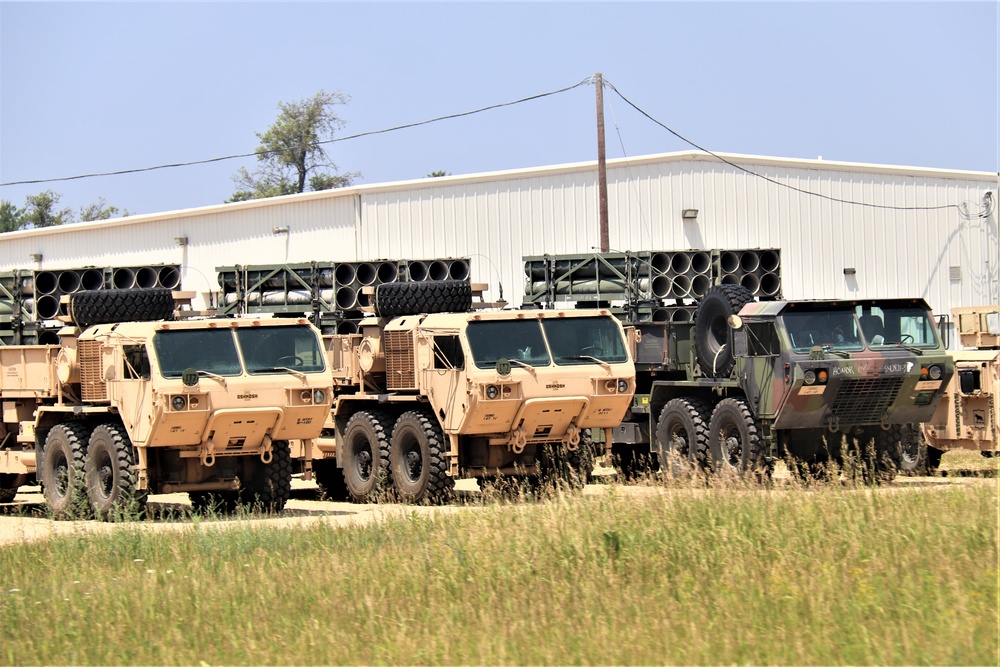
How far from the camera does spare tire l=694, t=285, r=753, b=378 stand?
667 inches

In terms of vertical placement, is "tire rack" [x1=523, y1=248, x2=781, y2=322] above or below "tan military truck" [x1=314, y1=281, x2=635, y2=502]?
above

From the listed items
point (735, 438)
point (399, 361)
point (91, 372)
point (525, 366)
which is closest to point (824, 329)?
point (735, 438)

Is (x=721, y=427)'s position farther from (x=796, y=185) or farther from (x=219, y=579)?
(x=796, y=185)

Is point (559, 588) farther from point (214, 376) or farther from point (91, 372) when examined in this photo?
point (91, 372)

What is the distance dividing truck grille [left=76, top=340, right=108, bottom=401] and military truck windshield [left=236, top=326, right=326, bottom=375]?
170 cm

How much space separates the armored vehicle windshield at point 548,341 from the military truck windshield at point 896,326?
273 cm

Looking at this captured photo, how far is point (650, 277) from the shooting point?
20594 mm

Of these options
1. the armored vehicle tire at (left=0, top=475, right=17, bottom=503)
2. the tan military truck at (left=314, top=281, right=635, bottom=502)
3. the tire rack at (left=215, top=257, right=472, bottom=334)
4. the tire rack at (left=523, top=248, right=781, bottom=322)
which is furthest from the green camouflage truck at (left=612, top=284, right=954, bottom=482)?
the armored vehicle tire at (left=0, top=475, right=17, bottom=503)

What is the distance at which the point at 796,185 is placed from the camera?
34938 mm

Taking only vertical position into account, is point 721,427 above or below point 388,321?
below

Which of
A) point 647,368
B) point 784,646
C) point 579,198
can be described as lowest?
point 784,646

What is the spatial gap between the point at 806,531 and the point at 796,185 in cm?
2592

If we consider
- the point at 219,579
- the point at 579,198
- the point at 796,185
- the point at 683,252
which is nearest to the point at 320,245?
the point at 579,198

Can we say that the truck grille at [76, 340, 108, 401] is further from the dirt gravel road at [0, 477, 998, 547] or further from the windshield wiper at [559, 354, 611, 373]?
the windshield wiper at [559, 354, 611, 373]
